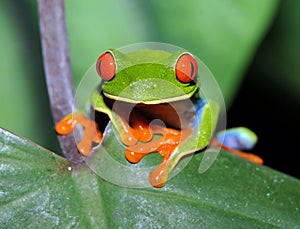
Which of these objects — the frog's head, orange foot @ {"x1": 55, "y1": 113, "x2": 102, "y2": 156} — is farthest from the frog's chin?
orange foot @ {"x1": 55, "y1": 113, "x2": 102, "y2": 156}

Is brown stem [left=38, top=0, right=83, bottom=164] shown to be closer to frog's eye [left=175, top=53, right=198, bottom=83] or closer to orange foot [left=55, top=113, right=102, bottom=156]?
orange foot [left=55, top=113, right=102, bottom=156]

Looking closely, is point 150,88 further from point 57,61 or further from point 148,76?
point 57,61

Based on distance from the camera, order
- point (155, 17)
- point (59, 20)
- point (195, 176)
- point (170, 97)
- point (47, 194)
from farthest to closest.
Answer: point (155, 17) → point (59, 20) → point (170, 97) → point (195, 176) → point (47, 194)

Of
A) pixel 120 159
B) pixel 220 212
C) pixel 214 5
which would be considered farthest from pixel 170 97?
pixel 214 5

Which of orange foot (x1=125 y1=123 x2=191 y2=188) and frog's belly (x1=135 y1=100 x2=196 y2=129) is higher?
orange foot (x1=125 y1=123 x2=191 y2=188)

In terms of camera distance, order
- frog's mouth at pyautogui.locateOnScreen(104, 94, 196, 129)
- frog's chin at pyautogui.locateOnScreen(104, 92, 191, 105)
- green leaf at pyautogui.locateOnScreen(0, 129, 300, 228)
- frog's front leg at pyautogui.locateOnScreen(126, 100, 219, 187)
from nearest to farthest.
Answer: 1. green leaf at pyautogui.locateOnScreen(0, 129, 300, 228)
2. frog's front leg at pyautogui.locateOnScreen(126, 100, 219, 187)
3. frog's chin at pyautogui.locateOnScreen(104, 92, 191, 105)
4. frog's mouth at pyautogui.locateOnScreen(104, 94, 196, 129)

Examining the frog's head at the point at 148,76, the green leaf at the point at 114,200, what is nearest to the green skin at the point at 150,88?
the frog's head at the point at 148,76

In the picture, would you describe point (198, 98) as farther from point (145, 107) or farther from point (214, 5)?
point (214, 5)
